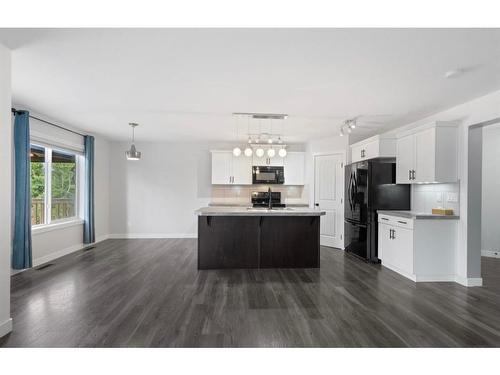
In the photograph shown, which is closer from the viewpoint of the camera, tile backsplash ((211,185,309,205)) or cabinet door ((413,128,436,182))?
cabinet door ((413,128,436,182))

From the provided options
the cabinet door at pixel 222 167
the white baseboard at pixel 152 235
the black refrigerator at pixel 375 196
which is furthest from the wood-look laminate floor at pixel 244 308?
the cabinet door at pixel 222 167

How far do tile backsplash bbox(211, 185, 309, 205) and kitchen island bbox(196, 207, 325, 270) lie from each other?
2.75 meters

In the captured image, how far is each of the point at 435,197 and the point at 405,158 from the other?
0.74 m

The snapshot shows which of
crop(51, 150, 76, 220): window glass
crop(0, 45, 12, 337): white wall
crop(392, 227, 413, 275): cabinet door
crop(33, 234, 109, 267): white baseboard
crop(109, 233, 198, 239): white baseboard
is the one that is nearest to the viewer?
crop(0, 45, 12, 337): white wall

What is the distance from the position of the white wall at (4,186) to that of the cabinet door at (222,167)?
15.9 feet

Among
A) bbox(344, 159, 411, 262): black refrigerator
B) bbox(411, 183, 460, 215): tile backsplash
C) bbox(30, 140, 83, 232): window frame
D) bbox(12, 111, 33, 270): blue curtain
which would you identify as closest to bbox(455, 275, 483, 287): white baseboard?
bbox(411, 183, 460, 215): tile backsplash

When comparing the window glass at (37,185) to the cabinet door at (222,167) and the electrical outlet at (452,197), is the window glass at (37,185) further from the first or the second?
the electrical outlet at (452,197)

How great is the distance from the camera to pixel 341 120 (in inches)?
196

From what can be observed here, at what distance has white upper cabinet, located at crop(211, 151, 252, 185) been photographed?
283 inches

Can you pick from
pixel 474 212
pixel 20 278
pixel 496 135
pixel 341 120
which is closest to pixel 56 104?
pixel 20 278

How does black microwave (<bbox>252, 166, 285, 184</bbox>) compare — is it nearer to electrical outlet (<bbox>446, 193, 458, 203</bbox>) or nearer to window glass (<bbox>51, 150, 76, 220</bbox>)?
electrical outlet (<bbox>446, 193, 458, 203</bbox>)

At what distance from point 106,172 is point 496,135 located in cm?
871

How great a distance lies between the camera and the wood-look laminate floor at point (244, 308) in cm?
244

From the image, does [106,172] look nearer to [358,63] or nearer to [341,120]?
[341,120]
